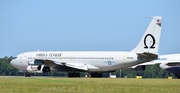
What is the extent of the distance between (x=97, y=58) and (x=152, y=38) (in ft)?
28.7

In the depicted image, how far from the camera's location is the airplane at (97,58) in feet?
251

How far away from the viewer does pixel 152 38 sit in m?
77.0

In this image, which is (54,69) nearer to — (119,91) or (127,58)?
(127,58)

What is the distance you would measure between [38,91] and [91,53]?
1675 inches

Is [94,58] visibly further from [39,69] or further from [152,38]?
[152,38]

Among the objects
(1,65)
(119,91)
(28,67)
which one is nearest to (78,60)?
(28,67)

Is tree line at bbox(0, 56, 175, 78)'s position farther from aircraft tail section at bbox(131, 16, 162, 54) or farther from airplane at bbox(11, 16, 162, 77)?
aircraft tail section at bbox(131, 16, 162, 54)

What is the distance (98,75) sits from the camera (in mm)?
83688

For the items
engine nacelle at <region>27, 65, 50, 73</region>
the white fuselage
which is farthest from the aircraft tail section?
engine nacelle at <region>27, 65, 50, 73</region>

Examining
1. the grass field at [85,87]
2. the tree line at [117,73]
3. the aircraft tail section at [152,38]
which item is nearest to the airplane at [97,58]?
the aircraft tail section at [152,38]

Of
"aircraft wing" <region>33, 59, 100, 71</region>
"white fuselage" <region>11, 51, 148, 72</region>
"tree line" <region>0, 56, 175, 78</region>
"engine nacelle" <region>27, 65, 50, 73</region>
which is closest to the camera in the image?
"white fuselage" <region>11, 51, 148, 72</region>

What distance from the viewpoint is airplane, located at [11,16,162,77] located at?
76.4m

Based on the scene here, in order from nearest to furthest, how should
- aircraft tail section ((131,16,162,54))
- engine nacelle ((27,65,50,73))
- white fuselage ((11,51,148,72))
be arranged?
1. aircraft tail section ((131,16,162,54))
2. white fuselage ((11,51,148,72))
3. engine nacelle ((27,65,50,73))

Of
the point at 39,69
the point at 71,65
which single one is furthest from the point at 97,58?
the point at 39,69
